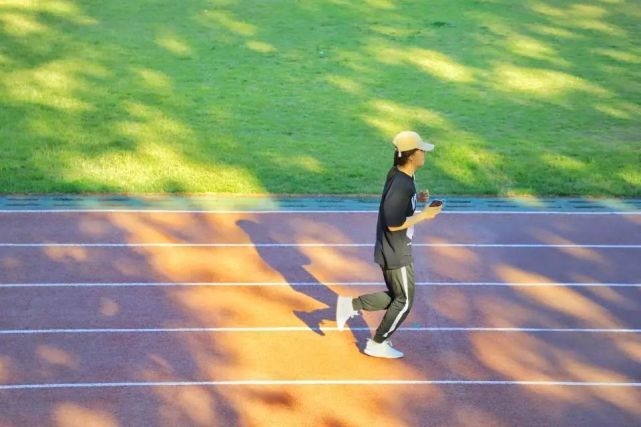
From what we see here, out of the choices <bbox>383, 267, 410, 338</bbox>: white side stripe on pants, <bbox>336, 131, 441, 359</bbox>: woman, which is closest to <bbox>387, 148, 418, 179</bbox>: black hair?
<bbox>336, 131, 441, 359</bbox>: woman

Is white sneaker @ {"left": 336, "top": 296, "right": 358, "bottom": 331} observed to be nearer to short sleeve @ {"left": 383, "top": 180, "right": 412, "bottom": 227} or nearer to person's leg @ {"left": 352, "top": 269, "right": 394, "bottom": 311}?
person's leg @ {"left": 352, "top": 269, "right": 394, "bottom": 311}

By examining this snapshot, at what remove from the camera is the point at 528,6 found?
25.1 m

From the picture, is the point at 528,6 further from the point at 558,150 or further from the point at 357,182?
the point at 357,182

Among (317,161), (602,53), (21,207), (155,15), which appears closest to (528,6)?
(602,53)

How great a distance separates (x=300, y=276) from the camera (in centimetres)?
1180

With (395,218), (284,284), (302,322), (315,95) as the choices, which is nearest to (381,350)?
(302,322)

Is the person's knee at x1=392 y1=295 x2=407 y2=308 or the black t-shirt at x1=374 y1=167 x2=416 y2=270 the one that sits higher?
Answer: the black t-shirt at x1=374 y1=167 x2=416 y2=270

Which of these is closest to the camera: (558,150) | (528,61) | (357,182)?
(357,182)

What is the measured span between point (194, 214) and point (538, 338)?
17.4 ft

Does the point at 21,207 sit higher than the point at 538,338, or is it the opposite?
the point at 538,338

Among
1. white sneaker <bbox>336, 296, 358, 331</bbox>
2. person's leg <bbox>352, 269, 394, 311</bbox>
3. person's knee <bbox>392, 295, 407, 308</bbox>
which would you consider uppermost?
person's knee <bbox>392, 295, 407, 308</bbox>

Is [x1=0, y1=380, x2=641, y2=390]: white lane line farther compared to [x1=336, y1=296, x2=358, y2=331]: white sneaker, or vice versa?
[x1=336, y1=296, x2=358, y2=331]: white sneaker

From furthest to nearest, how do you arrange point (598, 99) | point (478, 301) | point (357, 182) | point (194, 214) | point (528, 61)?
point (528, 61)
point (598, 99)
point (357, 182)
point (194, 214)
point (478, 301)

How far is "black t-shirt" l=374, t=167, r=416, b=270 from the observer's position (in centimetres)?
906
